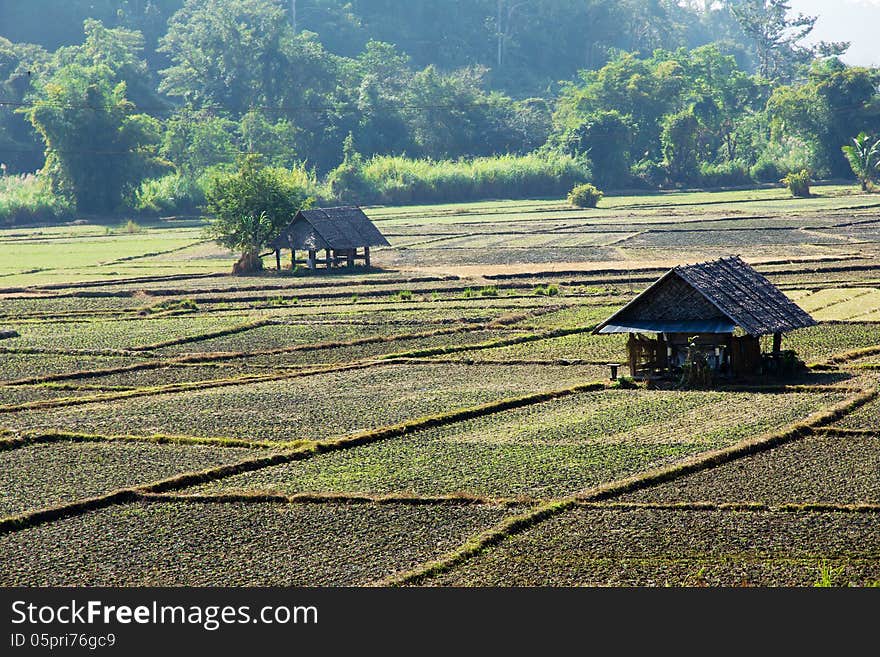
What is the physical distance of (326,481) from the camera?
19.2 meters

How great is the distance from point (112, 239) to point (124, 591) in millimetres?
60235

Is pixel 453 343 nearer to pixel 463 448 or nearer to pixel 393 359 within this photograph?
pixel 393 359

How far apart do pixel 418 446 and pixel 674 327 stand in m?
A: 7.36

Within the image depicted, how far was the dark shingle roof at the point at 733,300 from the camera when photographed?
26375 mm

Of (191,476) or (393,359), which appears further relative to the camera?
(393,359)

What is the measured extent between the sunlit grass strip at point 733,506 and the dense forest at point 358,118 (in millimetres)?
63650

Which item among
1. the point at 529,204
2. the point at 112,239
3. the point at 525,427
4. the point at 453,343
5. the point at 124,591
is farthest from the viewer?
the point at 529,204

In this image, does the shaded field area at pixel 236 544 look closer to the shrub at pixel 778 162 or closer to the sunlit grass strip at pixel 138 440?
the sunlit grass strip at pixel 138 440

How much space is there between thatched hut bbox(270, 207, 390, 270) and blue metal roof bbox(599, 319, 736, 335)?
25.4 meters

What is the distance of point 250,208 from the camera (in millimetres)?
53781

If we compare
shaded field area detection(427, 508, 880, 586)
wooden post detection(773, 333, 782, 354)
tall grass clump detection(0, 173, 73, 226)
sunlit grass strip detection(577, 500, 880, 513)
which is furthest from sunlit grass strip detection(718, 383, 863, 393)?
tall grass clump detection(0, 173, 73, 226)

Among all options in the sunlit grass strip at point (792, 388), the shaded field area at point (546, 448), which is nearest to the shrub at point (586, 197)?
the sunlit grass strip at point (792, 388)

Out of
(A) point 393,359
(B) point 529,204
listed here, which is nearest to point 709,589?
(A) point 393,359

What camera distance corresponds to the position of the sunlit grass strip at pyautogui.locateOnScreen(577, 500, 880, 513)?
1681 centimetres
